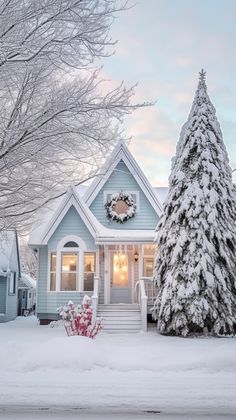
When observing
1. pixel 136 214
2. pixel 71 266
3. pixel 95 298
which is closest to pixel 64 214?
pixel 71 266

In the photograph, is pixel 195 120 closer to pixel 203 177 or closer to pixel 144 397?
pixel 203 177

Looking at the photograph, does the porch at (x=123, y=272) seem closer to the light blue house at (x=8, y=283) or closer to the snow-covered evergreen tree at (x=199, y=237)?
the snow-covered evergreen tree at (x=199, y=237)

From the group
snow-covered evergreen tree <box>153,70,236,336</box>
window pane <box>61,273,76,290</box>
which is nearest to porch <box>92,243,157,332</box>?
window pane <box>61,273,76,290</box>

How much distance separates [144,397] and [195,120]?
1179 cm

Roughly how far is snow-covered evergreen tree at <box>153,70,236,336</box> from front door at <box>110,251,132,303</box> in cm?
409

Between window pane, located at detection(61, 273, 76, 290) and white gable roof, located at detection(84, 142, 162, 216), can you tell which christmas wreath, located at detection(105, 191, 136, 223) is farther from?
window pane, located at detection(61, 273, 76, 290)

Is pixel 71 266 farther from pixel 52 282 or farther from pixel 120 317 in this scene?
pixel 120 317

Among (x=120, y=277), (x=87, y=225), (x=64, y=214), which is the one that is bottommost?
(x=120, y=277)

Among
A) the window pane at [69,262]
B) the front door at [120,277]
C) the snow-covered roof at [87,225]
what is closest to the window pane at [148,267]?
the front door at [120,277]

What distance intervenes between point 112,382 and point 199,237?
835 centimetres

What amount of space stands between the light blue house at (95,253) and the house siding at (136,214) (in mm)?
49

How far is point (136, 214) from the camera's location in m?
20.2

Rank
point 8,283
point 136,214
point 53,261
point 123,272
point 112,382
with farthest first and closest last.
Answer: point 8,283 → point 136,214 → point 123,272 → point 53,261 → point 112,382

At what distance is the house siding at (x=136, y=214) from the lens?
65.8 ft
